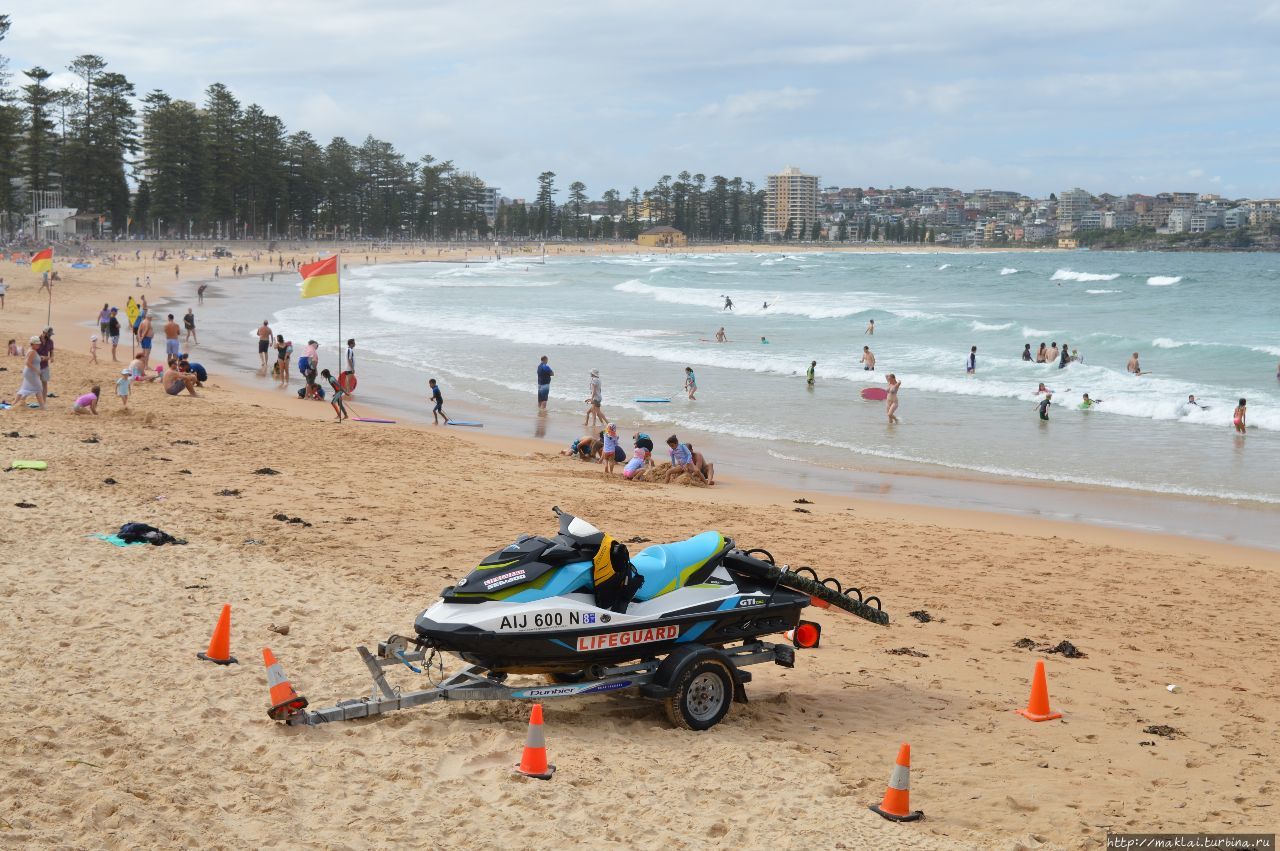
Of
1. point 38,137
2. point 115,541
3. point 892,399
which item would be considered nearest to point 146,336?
point 892,399

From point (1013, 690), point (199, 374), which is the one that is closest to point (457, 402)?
point (199, 374)

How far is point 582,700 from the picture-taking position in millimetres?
7520

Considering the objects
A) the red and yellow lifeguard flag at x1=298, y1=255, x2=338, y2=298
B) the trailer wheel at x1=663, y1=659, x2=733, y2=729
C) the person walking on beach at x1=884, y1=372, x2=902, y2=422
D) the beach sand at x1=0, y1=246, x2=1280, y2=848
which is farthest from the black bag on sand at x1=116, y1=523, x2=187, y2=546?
the person walking on beach at x1=884, y1=372, x2=902, y2=422

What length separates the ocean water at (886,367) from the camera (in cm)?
2148

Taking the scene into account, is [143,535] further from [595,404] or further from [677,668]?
[595,404]

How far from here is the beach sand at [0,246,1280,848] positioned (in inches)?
224

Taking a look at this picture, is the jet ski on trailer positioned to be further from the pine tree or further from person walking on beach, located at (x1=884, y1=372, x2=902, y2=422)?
the pine tree

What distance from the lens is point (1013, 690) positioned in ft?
27.1

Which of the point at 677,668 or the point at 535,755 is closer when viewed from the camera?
the point at 535,755

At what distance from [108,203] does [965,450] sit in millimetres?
99558

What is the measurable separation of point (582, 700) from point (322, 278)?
17.8m

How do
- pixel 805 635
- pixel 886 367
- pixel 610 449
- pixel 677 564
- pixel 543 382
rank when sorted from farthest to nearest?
1. pixel 886 367
2. pixel 543 382
3. pixel 610 449
4. pixel 805 635
5. pixel 677 564

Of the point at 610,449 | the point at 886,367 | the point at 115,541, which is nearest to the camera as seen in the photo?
the point at 115,541

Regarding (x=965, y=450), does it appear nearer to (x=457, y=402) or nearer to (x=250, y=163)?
(x=457, y=402)
